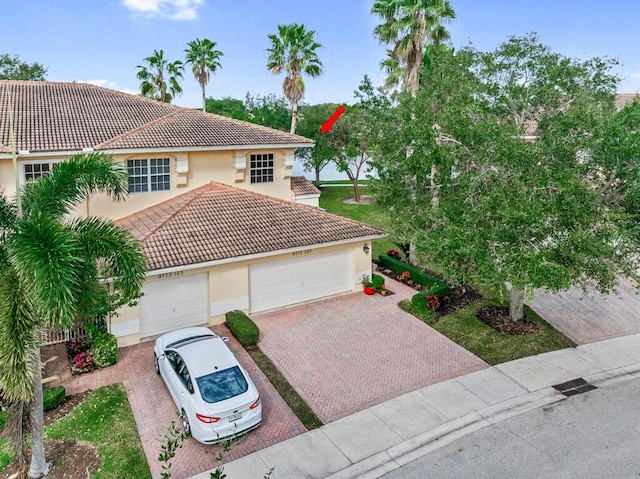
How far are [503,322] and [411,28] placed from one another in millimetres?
16620

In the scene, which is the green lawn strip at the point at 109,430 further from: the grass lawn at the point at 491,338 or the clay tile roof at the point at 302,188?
the clay tile roof at the point at 302,188

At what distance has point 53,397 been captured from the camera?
1328cm

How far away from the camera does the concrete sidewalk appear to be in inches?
446

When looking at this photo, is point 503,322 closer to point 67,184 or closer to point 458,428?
point 458,428

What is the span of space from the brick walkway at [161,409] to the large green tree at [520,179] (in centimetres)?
695

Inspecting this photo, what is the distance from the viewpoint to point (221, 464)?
36.8ft

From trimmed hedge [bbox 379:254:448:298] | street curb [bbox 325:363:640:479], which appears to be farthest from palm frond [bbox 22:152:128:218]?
trimmed hedge [bbox 379:254:448:298]

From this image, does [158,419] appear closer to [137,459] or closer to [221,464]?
[137,459]

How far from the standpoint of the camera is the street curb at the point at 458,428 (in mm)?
11266

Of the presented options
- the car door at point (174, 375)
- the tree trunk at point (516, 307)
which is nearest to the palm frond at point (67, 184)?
the car door at point (174, 375)

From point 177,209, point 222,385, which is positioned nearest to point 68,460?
point 222,385

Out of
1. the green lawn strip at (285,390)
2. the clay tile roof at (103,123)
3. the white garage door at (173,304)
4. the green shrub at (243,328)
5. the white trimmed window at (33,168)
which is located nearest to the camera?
the green lawn strip at (285,390)

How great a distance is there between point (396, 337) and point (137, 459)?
9882 millimetres

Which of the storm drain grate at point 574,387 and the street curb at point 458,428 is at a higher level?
the storm drain grate at point 574,387
